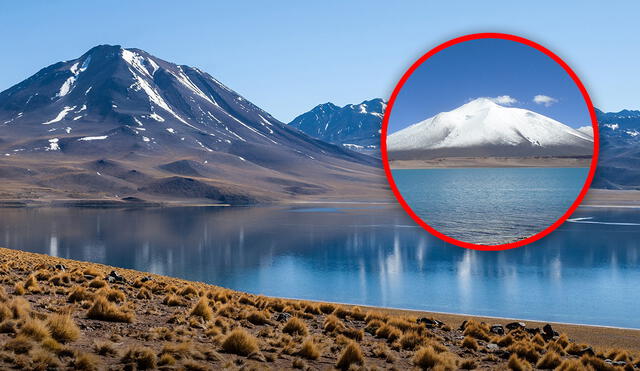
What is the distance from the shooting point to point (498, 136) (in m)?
3.13

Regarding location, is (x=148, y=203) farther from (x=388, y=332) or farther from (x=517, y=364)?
(x=517, y=364)

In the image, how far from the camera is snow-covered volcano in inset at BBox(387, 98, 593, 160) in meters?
3.04

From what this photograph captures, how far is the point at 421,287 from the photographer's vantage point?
110ft

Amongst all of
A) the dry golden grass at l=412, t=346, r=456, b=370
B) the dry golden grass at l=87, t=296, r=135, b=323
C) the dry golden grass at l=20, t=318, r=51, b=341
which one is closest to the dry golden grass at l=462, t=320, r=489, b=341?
the dry golden grass at l=412, t=346, r=456, b=370

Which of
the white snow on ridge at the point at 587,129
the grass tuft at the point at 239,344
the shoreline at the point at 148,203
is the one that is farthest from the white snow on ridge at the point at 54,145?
the white snow on ridge at the point at 587,129

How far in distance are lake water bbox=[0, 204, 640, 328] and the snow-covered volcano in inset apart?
44cm

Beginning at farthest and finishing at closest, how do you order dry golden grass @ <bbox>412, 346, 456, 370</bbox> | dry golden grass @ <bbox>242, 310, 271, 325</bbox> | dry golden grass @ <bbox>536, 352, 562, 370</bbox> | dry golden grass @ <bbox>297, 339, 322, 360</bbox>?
dry golden grass @ <bbox>242, 310, 271, 325</bbox>, dry golden grass @ <bbox>536, 352, 562, 370</bbox>, dry golden grass @ <bbox>297, 339, 322, 360</bbox>, dry golden grass @ <bbox>412, 346, 456, 370</bbox>

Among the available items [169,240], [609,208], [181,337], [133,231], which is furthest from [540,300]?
[609,208]

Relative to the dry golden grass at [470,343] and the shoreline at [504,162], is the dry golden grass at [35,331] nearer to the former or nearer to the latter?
the shoreline at [504,162]

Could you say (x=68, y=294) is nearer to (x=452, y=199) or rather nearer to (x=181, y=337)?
(x=181, y=337)

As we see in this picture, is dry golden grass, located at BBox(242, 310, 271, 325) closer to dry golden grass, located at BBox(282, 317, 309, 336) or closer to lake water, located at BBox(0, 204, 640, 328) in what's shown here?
dry golden grass, located at BBox(282, 317, 309, 336)

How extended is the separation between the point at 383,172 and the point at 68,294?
24.8 ft

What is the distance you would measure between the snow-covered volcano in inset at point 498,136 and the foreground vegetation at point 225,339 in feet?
11.3

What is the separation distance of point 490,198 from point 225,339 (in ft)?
13.9
